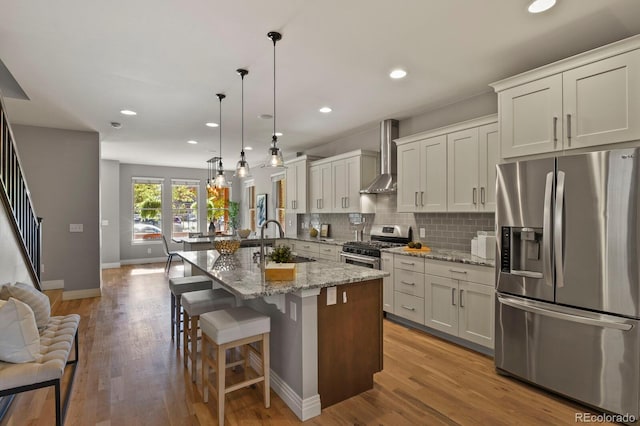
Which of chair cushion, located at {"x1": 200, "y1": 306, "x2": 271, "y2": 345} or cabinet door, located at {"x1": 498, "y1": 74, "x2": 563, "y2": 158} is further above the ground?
cabinet door, located at {"x1": 498, "y1": 74, "x2": 563, "y2": 158}

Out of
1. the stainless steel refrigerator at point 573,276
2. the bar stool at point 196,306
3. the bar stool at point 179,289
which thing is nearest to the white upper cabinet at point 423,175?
the stainless steel refrigerator at point 573,276

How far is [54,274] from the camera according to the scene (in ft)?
17.2

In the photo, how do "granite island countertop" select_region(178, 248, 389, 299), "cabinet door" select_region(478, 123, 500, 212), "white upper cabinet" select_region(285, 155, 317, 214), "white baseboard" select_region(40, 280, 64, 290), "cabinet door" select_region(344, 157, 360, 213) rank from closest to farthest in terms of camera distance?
"granite island countertop" select_region(178, 248, 389, 299), "cabinet door" select_region(478, 123, 500, 212), "cabinet door" select_region(344, 157, 360, 213), "white baseboard" select_region(40, 280, 64, 290), "white upper cabinet" select_region(285, 155, 317, 214)

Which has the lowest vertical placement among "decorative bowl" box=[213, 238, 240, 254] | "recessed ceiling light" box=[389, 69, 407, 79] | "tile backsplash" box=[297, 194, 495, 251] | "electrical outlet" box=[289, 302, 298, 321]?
"electrical outlet" box=[289, 302, 298, 321]

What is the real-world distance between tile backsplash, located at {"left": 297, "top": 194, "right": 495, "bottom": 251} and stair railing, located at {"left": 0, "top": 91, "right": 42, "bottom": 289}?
4.20 metres

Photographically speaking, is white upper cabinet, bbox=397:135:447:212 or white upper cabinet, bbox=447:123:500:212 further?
white upper cabinet, bbox=397:135:447:212

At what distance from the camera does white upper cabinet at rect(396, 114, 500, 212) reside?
3.38 metres

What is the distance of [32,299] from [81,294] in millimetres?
3370

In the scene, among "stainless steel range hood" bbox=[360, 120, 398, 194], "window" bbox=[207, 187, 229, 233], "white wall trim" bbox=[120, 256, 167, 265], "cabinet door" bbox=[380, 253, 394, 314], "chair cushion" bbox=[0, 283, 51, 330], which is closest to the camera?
"chair cushion" bbox=[0, 283, 51, 330]

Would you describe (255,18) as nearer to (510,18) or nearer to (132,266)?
(510,18)

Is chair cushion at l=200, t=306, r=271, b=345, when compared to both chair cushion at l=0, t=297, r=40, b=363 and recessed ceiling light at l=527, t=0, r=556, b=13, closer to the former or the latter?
chair cushion at l=0, t=297, r=40, b=363

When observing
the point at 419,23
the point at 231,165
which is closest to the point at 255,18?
the point at 419,23

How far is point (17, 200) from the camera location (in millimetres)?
3227

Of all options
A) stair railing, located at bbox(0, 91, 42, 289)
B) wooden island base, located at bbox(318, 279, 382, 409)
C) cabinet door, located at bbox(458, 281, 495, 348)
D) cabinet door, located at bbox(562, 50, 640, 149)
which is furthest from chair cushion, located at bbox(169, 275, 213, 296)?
cabinet door, located at bbox(562, 50, 640, 149)
